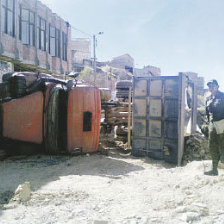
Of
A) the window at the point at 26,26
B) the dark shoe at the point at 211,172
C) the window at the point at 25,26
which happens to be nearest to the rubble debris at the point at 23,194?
the dark shoe at the point at 211,172

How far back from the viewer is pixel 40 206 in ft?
10.4

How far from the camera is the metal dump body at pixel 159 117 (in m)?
6.66

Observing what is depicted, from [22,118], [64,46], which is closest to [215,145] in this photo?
[22,118]

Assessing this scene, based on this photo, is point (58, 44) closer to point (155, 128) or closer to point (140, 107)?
point (140, 107)

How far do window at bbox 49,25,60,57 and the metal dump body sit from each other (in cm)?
1301

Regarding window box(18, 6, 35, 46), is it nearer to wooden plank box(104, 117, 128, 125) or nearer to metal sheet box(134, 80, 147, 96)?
wooden plank box(104, 117, 128, 125)

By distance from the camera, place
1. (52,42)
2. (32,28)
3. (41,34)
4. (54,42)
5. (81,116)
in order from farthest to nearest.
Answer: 1. (54,42)
2. (52,42)
3. (41,34)
4. (32,28)
5. (81,116)

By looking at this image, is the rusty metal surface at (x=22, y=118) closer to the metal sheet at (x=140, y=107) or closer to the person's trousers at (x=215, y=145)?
the metal sheet at (x=140, y=107)

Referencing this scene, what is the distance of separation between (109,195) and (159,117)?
3773 millimetres

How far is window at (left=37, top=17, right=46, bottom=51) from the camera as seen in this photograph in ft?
55.5

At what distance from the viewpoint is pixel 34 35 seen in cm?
1630

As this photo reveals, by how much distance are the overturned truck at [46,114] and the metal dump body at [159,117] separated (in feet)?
4.94

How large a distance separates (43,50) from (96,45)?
9360 millimetres

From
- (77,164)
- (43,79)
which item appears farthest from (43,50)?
(77,164)
